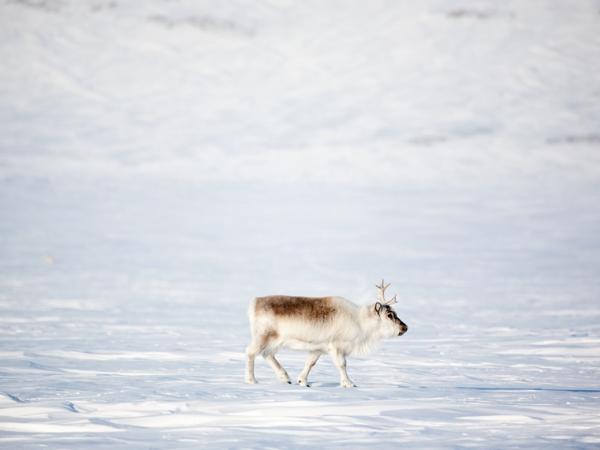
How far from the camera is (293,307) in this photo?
9180 millimetres

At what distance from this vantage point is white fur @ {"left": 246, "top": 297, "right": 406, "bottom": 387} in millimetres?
9094

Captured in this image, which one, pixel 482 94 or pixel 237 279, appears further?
pixel 482 94

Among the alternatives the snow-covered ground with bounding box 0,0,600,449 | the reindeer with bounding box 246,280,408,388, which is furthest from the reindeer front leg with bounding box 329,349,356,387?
the snow-covered ground with bounding box 0,0,600,449

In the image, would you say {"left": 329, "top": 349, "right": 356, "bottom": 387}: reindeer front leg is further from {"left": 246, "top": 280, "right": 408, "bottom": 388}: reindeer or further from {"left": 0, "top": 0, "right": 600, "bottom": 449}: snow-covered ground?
{"left": 0, "top": 0, "right": 600, "bottom": 449}: snow-covered ground

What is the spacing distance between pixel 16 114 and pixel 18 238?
154 ft

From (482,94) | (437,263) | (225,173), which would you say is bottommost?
(437,263)

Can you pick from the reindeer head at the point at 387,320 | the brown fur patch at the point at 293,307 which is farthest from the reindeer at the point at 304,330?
the reindeer head at the point at 387,320

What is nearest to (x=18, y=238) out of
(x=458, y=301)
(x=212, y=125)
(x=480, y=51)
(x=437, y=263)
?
(x=437, y=263)

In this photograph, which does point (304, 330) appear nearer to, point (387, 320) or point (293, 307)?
point (293, 307)

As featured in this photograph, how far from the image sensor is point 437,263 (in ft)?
119

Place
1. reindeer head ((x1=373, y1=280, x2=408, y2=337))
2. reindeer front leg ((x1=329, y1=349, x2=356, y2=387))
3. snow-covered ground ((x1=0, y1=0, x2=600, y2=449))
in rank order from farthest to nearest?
reindeer head ((x1=373, y1=280, x2=408, y2=337)) → reindeer front leg ((x1=329, y1=349, x2=356, y2=387)) → snow-covered ground ((x1=0, y1=0, x2=600, y2=449))

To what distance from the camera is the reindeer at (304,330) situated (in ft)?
29.8

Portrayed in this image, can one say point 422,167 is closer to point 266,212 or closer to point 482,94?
point 266,212

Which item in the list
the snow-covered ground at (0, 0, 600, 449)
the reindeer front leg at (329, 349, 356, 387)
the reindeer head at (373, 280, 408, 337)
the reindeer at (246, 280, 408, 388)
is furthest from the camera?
the reindeer head at (373, 280, 408, 337)
